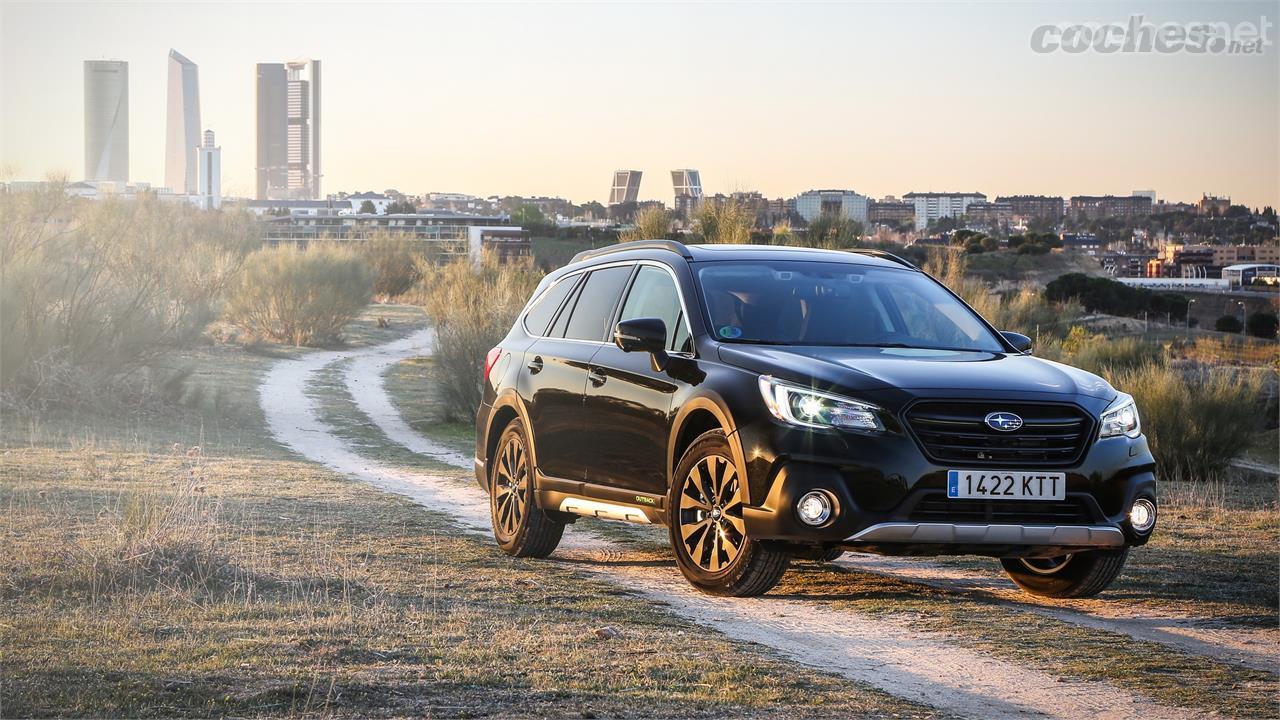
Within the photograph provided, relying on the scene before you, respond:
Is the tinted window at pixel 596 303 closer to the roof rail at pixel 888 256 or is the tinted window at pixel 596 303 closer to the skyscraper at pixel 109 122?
the roof rail at pixel 888 256

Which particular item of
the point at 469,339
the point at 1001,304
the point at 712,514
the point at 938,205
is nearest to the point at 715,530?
the point at 712,514

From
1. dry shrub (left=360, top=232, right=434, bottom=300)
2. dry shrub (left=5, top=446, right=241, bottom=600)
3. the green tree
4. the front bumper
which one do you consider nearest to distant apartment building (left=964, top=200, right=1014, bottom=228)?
the green tree

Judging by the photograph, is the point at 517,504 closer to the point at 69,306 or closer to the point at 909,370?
the point at 909,370

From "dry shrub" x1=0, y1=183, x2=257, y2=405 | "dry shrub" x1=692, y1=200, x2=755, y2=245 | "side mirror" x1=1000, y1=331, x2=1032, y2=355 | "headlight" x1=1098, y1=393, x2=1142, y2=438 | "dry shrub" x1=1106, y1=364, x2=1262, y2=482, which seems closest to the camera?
"headlight" x1=1098, y1=393, x2=1142, y2=438

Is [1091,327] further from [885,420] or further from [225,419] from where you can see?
[885,420]

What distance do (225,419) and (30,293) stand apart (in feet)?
11.4

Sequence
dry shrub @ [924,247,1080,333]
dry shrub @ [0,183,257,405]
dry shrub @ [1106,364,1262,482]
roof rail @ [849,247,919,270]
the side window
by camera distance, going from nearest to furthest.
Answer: the side window < roof rail @ [849,247,919,270] < dry shrub @ [0,183,257,405] < dry shrub @ [1106,364,1262,482] < dry shrub @ [924,247,1080,333]

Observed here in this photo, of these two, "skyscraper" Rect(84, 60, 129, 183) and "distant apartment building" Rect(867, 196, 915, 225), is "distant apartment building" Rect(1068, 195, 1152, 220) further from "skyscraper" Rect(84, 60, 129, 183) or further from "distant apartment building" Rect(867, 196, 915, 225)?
"skyscraper" Rect(84, 60, 129, 183)

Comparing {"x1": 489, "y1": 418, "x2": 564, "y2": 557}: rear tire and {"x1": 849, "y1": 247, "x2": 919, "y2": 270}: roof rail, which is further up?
{"x1": 849, "y1": 247, "x2": 919, "y2": 270}: roof rail

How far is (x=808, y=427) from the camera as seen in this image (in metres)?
7.45

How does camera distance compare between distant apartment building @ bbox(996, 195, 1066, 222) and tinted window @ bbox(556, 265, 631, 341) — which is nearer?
tinted window @ bbox(556, 265, 631, 341)

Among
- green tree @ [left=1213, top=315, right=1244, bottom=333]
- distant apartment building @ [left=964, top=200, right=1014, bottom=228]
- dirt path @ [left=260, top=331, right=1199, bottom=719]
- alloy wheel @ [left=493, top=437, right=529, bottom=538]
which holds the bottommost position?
green tree @ [left=1213, top=315, right=1244, bottom=333]

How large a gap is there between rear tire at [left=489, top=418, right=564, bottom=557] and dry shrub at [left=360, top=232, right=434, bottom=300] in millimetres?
→ 63241

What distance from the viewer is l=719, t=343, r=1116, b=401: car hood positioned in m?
7.52
